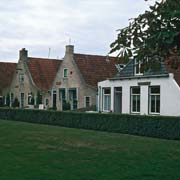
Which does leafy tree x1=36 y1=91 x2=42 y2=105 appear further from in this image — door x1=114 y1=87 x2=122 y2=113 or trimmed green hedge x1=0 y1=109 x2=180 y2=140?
door x1=114 y1=87 x2=122 y2=113

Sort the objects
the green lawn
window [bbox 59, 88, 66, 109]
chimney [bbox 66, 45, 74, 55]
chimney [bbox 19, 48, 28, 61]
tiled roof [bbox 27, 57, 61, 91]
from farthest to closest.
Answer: chimney [bbox 19, 48, 28, 61] → tiled roof [bbox 27, 57, 61, 91] → window [bbox 59, 88, 66, 109] → chimney [bbox 66, 45, 74, 55] → the green lawn

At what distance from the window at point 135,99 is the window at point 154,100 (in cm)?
160

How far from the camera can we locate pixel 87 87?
4803 cm

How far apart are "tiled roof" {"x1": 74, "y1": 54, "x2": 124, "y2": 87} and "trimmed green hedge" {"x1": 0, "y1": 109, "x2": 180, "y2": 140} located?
37.4 feet

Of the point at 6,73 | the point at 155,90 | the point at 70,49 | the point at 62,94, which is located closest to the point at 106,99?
the point at 155,90

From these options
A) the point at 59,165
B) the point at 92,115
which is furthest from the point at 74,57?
the point at 59,165

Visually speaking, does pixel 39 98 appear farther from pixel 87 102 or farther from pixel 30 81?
pixel 87 102

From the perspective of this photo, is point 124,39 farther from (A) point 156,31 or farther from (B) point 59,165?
(B) point 59,165

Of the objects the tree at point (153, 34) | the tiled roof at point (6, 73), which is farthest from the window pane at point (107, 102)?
the tree at point (153, 34)

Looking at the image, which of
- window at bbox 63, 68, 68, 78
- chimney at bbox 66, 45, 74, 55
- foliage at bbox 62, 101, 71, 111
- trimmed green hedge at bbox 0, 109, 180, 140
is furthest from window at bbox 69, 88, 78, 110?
trimmed green hedge at bbox 0, 109, 180, 140

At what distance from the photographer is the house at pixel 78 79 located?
48.3m

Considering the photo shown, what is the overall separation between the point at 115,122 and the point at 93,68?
74.2ft

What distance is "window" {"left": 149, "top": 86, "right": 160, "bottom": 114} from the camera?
35.1 m

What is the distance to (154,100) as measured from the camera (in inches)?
1396
